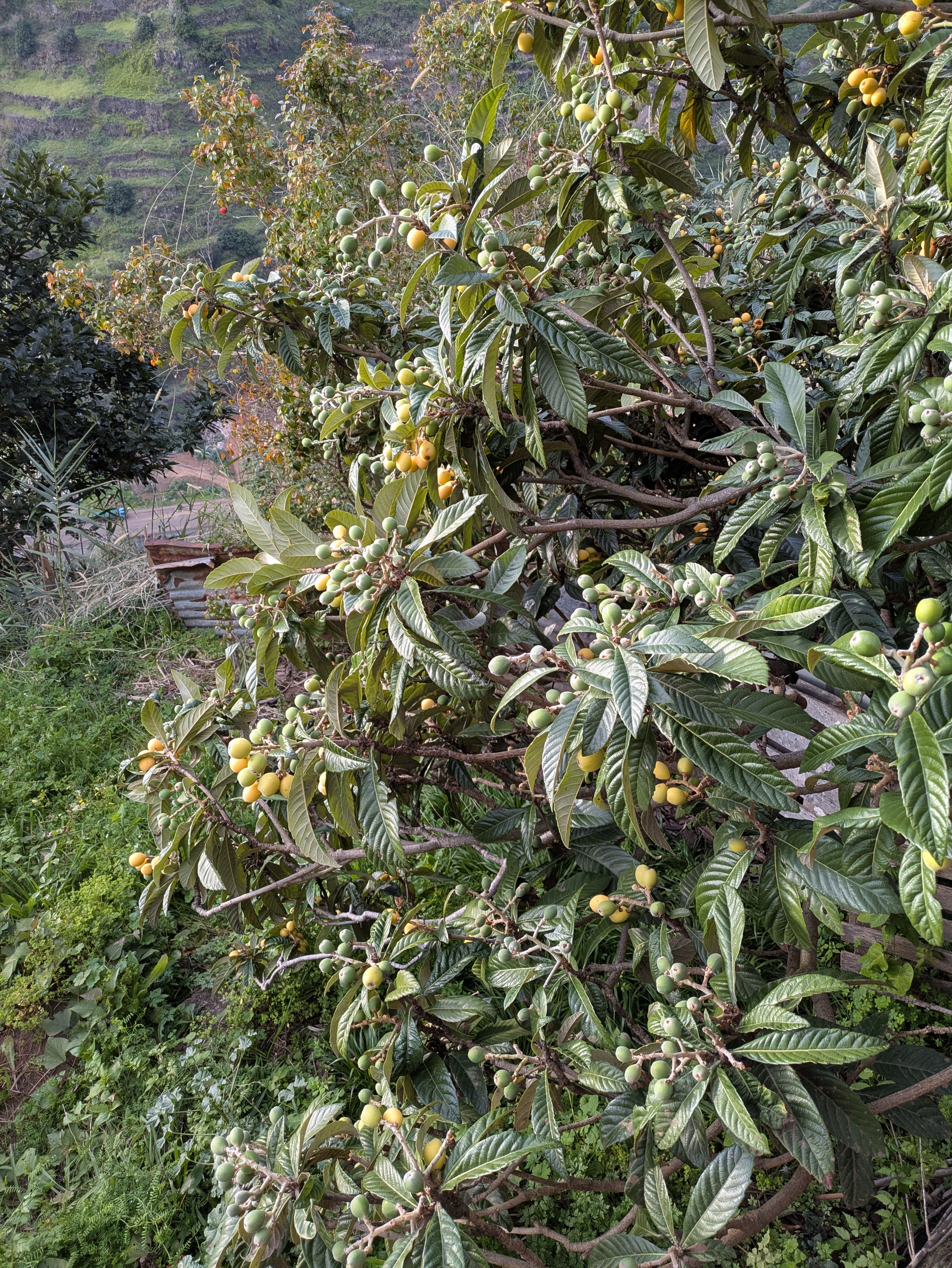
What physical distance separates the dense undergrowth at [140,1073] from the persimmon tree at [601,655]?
0.68ft

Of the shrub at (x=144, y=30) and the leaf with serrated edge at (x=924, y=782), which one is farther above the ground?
the shrub at (x=144, y=30)

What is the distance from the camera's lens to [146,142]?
1966cm

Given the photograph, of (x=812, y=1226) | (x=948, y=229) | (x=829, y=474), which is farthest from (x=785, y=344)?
(x=812, y=1226)

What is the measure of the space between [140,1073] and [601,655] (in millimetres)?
2135

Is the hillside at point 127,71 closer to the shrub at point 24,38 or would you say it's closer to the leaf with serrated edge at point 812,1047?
the shrub at point 24,38

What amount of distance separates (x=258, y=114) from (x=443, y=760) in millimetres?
5836

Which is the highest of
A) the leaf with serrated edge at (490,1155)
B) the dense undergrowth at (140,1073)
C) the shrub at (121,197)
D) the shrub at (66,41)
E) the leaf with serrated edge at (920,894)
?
the shrub at (66,41)

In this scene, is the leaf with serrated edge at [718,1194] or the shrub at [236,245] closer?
the leaf with serrated edge at [718,1194]

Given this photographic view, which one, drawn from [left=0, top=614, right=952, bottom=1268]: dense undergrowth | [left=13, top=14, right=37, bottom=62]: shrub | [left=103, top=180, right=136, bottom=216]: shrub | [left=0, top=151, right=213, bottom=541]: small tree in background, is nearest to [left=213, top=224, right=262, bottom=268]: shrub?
[left=103, top=180, right=136, bottom=216]: shrub

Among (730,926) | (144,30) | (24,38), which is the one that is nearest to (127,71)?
Result: (144,30)

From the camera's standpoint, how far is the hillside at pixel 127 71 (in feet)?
57.2

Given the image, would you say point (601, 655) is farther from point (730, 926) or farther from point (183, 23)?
point (183, 23)

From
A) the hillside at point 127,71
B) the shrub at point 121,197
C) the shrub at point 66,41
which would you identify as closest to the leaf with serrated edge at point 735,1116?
the hillside at point 127,71

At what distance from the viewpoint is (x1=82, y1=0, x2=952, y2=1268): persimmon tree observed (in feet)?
2.66
